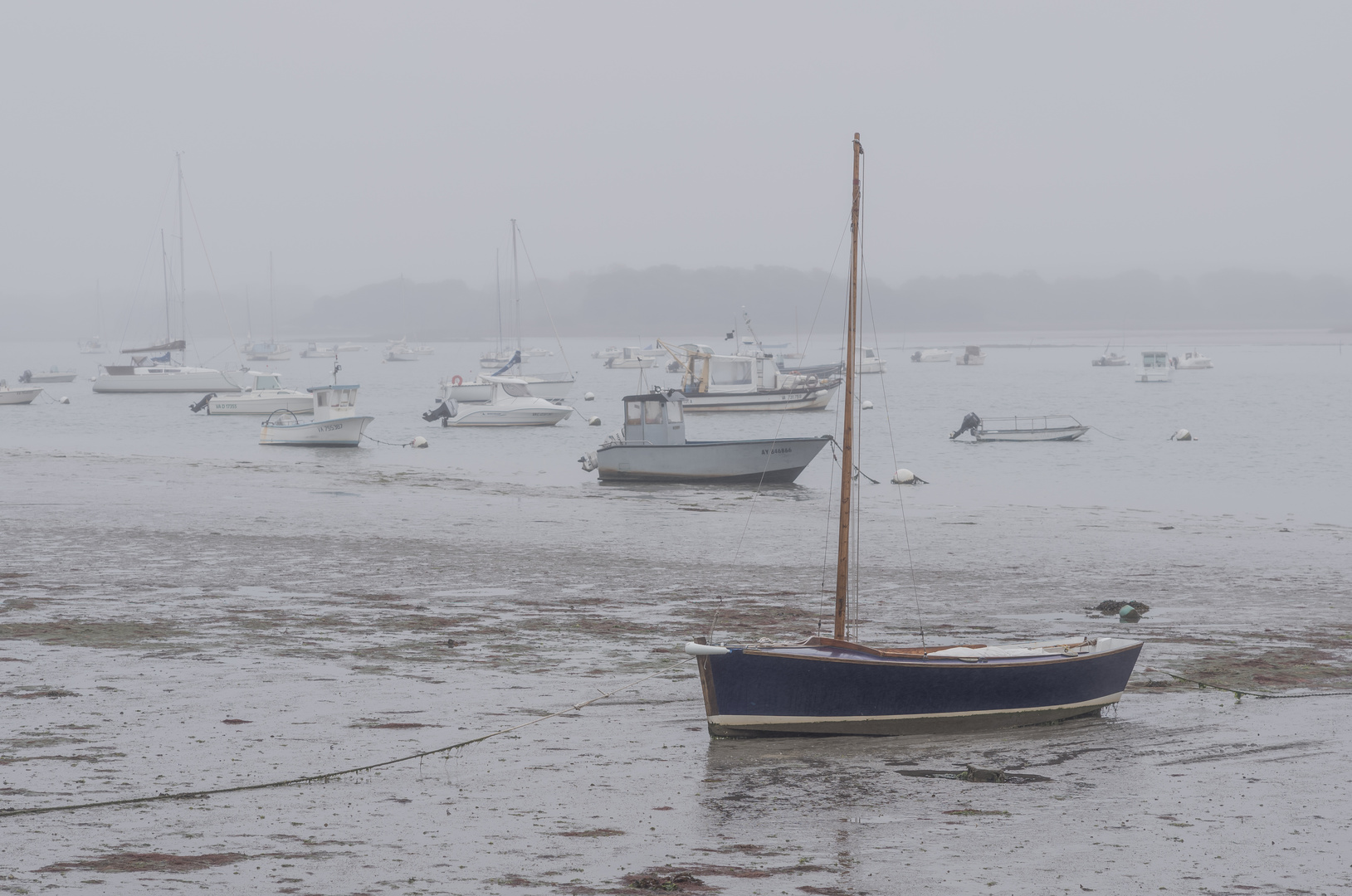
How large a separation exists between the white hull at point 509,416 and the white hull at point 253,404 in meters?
16.6

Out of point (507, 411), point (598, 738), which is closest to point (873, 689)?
point (598, 738)

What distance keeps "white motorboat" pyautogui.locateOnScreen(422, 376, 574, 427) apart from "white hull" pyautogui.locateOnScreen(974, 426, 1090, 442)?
874 inches

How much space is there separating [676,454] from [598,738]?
28292 millimetres

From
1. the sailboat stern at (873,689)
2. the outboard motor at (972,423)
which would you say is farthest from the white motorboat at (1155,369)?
the sailboat stern at (873,689)

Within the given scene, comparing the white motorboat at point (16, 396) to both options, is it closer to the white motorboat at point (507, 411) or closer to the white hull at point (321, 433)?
the white motorboat at point (507, 411)

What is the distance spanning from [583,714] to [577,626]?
5001 millimetres

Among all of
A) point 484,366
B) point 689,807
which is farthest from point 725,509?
point 484,366

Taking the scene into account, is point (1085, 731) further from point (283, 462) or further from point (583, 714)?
point (283, 462)

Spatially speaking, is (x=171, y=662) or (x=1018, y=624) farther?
(x=1018, y=624)

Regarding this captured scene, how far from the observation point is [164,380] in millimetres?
111562

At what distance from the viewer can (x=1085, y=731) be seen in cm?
1366

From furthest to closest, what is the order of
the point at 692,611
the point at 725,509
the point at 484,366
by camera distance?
the point at 484,366, the point at 725,509, the point at 692,611

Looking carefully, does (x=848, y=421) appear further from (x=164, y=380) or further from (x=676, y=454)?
(x=164, y=380)

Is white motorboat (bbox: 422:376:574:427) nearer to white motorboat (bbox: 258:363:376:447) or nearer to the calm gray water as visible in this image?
white motorboat (bbox: 258:363:376:447)
